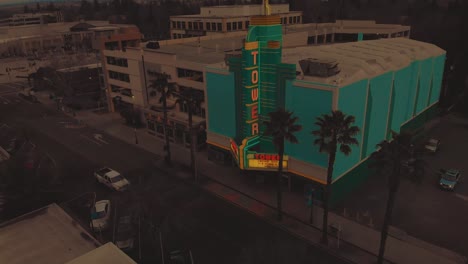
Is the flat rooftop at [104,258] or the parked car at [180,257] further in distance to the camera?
the parked car at [180,257]

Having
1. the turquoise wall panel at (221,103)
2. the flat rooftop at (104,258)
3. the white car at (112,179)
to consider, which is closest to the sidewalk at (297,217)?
the turquoise wall panel at (221,103)

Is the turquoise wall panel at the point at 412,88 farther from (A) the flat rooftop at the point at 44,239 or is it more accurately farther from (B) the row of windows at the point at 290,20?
(B) the row of windows at the point at 290,20

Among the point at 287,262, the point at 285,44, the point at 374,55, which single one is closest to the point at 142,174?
the point at 287,262

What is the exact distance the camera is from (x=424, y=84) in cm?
5681

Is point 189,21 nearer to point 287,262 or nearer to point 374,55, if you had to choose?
point 374,55

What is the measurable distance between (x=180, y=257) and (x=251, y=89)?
1988cm

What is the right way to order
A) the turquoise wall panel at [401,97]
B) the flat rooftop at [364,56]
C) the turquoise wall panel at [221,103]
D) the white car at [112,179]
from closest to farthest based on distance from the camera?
the flat rooftop at [364,56], the white car at [112,179], the turquoise wall panel at [221,103], the turquoise wall panel at [401,97]

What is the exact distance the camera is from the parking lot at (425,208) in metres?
33.8

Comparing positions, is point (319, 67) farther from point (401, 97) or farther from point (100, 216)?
point (100, 216)

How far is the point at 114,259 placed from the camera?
68.3 feet

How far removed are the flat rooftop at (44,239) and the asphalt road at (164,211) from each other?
23.6 feet

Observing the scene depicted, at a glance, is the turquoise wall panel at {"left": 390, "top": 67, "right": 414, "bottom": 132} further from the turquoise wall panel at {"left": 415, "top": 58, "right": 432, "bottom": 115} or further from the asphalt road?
the asphalt road

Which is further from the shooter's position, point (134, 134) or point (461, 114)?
point (461, 114)

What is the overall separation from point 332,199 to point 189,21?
8295 centimetres
